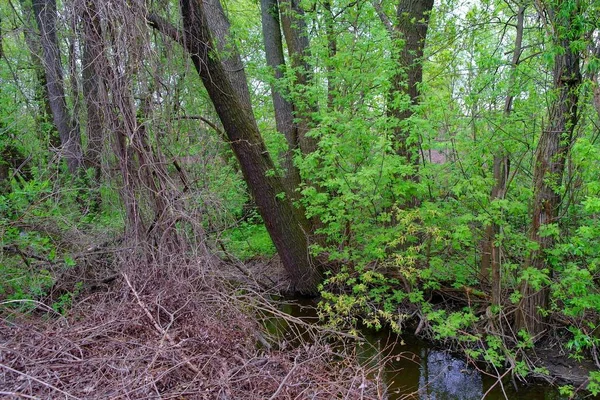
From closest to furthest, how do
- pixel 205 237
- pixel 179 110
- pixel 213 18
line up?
1. pixel 205 237
2. pixel 179 110
3. pixel 213 18

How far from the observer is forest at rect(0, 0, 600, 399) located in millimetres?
3566

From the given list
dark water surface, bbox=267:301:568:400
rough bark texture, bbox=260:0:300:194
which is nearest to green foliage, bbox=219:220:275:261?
rough bark texture, bbox=260:0:300:194

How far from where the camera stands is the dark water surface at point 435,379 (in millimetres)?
4977

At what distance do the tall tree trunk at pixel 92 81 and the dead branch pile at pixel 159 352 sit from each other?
1.43 m

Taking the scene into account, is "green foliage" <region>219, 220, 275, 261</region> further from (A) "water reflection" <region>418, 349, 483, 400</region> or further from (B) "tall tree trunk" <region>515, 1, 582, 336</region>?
(B) "tall tree trunk" <region>515, 1, 582, 336</region>

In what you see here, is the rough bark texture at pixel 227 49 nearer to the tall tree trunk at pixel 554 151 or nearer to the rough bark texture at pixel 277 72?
the rough bark texture at pixel 277 72

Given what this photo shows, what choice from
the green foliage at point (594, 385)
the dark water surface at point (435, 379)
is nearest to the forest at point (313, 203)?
the green foliage at point (594, 385)

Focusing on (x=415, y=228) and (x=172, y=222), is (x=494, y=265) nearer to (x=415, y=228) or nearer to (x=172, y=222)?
(x=415, y=228)

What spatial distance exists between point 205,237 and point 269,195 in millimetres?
2288

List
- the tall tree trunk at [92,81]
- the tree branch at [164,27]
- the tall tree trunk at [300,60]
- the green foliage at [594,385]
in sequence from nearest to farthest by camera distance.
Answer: the tall tree trunk at [92,81] → the green foliage at [594,385] → the tree branch at [164,27] → the tall tree trunk at [300,60]

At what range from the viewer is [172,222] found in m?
4.28

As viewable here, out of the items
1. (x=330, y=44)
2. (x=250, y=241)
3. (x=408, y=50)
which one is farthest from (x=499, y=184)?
(x=250, y=241)

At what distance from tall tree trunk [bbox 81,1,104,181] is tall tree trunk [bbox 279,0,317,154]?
3310 mm

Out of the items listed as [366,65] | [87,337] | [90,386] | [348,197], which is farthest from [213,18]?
[90,386]
